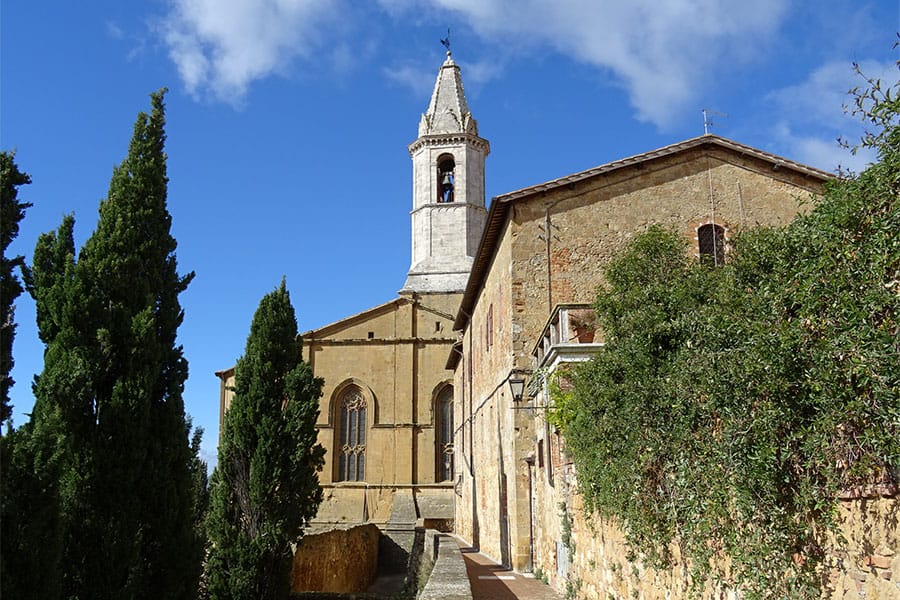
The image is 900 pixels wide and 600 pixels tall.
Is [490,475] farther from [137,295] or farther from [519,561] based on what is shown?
[137,295]

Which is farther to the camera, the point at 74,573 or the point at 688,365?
the point at 74,573

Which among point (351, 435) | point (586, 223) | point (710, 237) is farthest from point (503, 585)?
point (351, 435)

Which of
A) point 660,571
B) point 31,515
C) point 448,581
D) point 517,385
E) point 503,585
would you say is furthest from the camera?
point 517,385

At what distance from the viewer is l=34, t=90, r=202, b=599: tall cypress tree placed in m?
9.72

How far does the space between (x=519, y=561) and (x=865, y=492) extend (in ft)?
42.9

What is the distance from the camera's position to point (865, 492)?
14.7 feet

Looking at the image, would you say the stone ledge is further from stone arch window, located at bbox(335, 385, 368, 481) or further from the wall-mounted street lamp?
stone arch window, located at bbox(335, 385, 368, 481)

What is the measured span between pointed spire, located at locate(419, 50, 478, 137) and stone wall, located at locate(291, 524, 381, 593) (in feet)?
70.1

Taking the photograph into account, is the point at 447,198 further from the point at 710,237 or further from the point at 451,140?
the point at 710,237

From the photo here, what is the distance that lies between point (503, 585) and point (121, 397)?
819 cm

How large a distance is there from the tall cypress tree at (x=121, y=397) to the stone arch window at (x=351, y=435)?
26.2m

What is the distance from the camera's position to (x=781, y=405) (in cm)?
516

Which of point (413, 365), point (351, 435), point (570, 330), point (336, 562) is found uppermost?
point (413, 365)

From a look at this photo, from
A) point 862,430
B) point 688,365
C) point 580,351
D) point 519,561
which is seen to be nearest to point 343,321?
point 519,561
